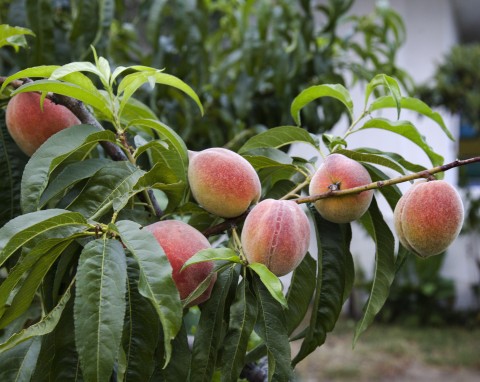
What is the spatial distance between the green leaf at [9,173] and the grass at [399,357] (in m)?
2.72

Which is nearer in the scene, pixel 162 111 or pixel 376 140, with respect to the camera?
pixel 162 111

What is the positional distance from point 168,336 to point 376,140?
4330 millimetres

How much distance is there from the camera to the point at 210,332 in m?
0.54

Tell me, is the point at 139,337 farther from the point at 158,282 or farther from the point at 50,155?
the point at 50,155

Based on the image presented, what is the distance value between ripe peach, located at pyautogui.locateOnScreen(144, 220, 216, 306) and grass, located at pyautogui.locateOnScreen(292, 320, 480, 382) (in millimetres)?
2790

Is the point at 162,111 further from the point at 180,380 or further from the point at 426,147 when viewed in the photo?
Answer: the point at 180,380

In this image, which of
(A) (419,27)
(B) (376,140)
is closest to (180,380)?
(B) (376,140)

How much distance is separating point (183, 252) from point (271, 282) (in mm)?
81

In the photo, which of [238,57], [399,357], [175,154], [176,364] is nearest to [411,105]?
[175,154]

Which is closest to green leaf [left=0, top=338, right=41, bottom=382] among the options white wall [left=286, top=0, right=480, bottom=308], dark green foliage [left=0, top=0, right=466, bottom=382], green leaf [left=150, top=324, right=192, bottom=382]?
dark green foliage [left=0, top=0, right=466, bottom=382]

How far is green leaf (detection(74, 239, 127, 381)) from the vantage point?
437 millimetres

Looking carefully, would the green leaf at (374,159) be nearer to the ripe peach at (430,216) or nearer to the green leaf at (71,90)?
the ripe peach at (430,216)

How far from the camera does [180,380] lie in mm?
517

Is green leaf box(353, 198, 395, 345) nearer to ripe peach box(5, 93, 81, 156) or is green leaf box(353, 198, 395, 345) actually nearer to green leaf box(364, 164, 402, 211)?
green leaf box(364, 164, 402, 211)
